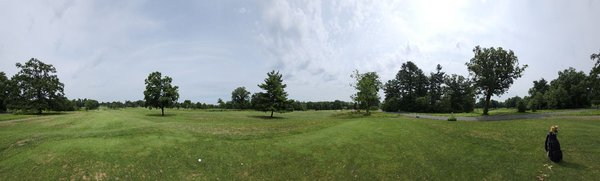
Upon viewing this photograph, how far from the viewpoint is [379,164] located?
21172mm

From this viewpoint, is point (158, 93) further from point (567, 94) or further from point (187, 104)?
point (567, 94)

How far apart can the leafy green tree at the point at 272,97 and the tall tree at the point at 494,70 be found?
129ft

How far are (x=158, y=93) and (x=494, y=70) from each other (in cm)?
6627

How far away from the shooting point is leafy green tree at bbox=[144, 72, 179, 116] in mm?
62469

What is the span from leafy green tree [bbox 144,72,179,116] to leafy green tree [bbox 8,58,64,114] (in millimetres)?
25161

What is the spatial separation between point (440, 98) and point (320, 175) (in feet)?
337

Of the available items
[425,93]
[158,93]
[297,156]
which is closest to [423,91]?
[425,93]

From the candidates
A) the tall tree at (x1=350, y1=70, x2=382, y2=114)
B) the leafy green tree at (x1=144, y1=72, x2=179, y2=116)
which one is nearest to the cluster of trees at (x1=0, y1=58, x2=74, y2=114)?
the leafy green tree at (x1=144, y1=72, x2=179, y2=116)

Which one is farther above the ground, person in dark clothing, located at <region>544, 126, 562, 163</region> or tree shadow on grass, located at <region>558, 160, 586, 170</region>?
person in dark clothing, located at <region>544, 126, 562, 163</region>

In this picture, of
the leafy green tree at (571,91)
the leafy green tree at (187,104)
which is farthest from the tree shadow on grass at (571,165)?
the leafy green tree at (187,104)

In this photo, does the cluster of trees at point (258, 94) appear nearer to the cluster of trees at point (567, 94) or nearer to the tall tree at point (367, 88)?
the tall tree at point (367, 88)

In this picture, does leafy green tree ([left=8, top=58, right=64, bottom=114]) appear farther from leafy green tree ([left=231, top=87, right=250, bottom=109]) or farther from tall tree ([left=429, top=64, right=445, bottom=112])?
tall tree ([left=429, top=64, right=445, bottom=112])

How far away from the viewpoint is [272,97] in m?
62.2

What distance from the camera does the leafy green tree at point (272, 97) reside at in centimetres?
6134
